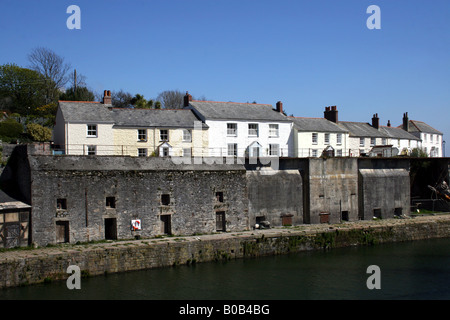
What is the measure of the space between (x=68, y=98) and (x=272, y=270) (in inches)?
1148

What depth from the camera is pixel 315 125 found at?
38.2 metres

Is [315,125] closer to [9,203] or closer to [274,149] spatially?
[274,149]

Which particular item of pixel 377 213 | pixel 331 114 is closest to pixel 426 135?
pixel 331 114

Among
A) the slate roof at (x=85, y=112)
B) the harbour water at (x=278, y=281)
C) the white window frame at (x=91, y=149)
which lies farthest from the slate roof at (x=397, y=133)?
the white window frame at (x=91, y=149)

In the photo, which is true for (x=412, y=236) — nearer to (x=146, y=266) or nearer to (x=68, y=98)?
(x=146, y=266)

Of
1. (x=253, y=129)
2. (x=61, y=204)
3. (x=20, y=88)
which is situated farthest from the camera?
(x=20, y=88)

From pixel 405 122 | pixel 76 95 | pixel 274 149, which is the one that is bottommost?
pixel 274 149

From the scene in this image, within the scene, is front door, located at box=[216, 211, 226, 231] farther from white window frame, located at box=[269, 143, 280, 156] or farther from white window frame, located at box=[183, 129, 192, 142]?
white window frame, located at box=[269, 143, 280, 156]

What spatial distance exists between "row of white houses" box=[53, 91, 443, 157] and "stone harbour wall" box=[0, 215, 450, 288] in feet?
24.2

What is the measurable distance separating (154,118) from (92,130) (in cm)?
435

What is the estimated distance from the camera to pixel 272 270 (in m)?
22.8

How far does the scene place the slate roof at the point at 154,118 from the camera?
30.0m

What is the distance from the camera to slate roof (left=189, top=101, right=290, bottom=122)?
109ft

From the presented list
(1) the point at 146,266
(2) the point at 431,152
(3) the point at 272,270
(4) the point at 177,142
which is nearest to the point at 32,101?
(4) the point at 177,142
